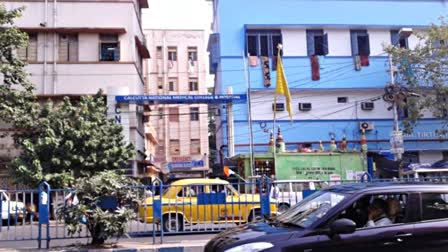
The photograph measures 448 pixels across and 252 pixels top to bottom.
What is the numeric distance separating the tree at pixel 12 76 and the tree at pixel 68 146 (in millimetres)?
711

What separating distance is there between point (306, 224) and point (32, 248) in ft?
23.2

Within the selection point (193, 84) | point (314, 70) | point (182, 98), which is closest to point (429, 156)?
point (314, 70)

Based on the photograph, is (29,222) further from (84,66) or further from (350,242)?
(84,66)

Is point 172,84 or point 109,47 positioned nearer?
point 109,47

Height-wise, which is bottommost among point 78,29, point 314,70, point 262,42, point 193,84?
point 314,70

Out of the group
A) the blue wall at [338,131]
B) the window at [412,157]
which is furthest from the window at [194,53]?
the window at [412,157]

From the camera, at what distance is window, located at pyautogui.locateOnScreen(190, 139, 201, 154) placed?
53.4 metres

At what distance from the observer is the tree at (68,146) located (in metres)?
20.7

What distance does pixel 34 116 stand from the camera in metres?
21.4

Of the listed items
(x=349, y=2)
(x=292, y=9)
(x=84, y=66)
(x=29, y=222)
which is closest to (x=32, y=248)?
(x=29, y=222)

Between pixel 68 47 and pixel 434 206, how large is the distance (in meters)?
23.3

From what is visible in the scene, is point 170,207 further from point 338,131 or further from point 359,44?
point 359,44

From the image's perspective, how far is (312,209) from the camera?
6684 mm

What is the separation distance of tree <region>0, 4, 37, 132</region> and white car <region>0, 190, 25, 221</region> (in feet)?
30.3
